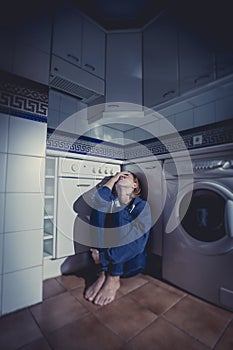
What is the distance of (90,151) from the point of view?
168cm

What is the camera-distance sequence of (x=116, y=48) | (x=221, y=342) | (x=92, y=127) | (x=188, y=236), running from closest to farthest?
(x=221, y=342), (x=188, y=236), (x=116, y=48), (x=92, y=127)

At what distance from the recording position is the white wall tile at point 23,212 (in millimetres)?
867

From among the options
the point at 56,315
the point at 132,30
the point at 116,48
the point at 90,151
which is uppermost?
the point at 132,30

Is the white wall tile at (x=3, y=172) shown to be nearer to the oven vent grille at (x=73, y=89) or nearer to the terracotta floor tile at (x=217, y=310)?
the oven vent grille at (x=73, y=89)

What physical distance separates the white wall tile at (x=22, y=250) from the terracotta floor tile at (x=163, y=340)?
57 centimetres

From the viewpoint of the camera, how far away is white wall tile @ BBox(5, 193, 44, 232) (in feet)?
2.85

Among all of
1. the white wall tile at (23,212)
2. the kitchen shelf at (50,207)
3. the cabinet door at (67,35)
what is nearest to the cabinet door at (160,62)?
the cabinet door at (67,35)

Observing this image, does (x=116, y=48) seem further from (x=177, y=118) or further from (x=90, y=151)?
(x=90, y=151)

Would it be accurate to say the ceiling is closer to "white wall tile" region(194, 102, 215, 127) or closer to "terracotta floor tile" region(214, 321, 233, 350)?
"white wall tile" region(194, 102, 215, 127)

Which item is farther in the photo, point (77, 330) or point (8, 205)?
point (8, 205)

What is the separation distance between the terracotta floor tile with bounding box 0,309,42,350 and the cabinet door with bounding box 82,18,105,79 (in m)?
1.69

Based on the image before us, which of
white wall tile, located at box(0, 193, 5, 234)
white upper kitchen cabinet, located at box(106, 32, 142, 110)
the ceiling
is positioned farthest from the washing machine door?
the ceiling

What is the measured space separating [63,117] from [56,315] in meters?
1.50

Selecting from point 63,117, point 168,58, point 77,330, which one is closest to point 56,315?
point 77,330
